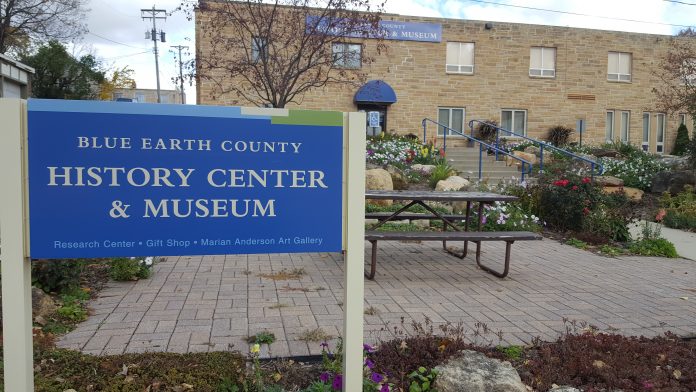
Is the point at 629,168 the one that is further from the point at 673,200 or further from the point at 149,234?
the point at 149,234

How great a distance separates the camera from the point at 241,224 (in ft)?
8.71

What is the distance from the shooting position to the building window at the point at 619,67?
25.7 meters

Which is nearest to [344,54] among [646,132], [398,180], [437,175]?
[398,180]

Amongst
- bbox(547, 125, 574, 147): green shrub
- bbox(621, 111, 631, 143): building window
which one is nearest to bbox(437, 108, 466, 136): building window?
bbox(547, 125, 574, 147): green shrub

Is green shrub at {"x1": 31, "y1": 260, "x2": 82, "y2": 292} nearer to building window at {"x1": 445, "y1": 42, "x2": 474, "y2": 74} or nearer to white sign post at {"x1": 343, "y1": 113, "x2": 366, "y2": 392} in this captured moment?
white sign post at {"x1": 343, "y1": 113, "x2": 366, "y2": 392}

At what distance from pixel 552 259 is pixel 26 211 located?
21.6ft

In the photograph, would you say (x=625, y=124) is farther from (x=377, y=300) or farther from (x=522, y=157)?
(x=377, y=300)

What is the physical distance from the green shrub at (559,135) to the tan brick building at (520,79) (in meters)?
0.41

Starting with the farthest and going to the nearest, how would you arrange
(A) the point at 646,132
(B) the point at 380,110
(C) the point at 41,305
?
(A) the point at 646,132, (B) the point at 380,110, (C) the point at 41,305

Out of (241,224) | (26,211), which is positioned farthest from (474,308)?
(26,211)

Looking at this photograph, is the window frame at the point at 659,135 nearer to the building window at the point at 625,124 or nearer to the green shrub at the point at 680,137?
the green shrub at the point at 680,137

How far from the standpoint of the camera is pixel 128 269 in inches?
218

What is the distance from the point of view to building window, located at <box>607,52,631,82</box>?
25734mm

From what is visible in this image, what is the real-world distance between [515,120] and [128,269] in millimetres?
21867
